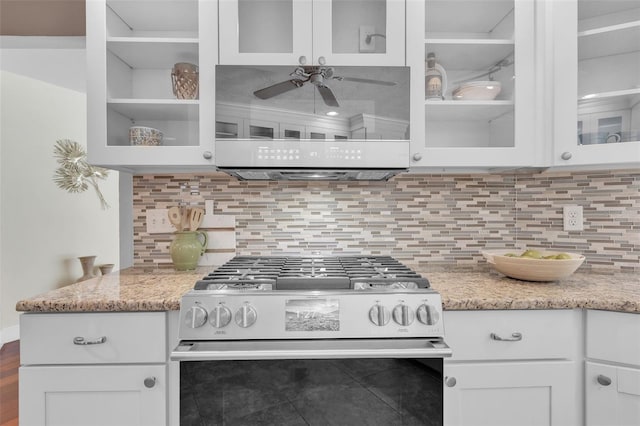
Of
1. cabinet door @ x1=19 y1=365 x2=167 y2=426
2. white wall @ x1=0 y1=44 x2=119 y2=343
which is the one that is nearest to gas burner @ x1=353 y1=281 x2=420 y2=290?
cabinet door @ x1=19 y1=365 x2=167 y2=426

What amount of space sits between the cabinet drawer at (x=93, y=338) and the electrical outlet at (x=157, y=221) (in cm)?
72

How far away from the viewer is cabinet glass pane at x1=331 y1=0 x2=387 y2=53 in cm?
151

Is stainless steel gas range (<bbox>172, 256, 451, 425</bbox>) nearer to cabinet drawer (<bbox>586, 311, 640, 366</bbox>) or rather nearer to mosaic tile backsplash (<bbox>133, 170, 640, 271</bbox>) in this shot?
cabinet drawer (<bbox>586, 311, 640, 366</bbox>)

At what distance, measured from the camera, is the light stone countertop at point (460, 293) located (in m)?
1.17

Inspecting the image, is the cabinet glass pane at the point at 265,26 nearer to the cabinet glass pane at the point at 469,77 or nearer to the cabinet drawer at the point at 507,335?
the cabinet glass pane at the point at 469,77

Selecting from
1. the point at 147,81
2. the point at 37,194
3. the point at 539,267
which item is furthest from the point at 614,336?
the point at 37,194

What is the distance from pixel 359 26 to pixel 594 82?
104cm

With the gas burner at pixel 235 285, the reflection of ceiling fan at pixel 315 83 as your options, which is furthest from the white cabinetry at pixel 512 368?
the reflection of ceiling fan at pixel 315 83

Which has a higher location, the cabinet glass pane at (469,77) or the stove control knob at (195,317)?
the cabinet glass pane at (469,77)

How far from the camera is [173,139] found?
1.54m

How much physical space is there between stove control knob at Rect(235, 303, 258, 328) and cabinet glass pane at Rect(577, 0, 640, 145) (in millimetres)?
1506

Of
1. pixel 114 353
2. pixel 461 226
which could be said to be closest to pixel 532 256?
pixel 461 226

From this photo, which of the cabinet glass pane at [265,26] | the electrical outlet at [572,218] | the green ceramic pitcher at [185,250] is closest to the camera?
the cabinet glass pane at [265,26]

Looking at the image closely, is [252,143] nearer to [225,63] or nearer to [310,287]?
[225,63]
